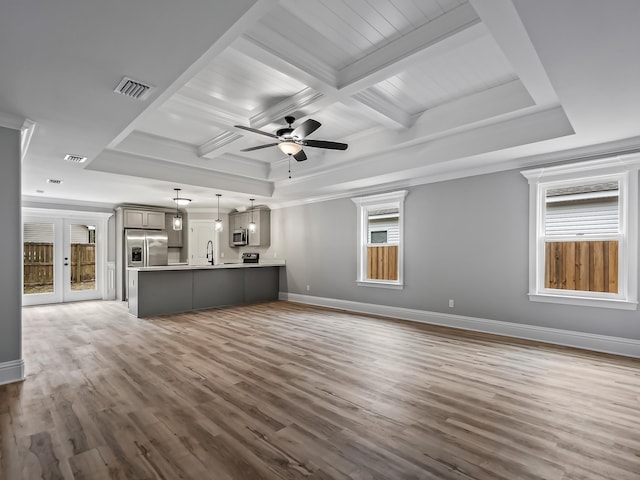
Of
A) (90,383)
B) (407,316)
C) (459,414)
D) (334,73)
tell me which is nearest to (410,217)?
(407,316)

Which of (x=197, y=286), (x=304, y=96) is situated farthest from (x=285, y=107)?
(x=197, y=286)

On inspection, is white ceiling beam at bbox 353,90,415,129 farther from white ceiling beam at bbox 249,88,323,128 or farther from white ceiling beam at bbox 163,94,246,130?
white ceiling beam at bbox 163,94,246,130

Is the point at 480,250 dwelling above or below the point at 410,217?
below

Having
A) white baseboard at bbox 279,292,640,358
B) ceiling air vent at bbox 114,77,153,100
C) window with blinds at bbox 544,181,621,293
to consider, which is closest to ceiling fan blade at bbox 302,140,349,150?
ceiling air vent at bbox 114,77,153,100

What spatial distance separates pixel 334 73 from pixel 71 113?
2561 mm

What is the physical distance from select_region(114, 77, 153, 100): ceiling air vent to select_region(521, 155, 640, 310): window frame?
4.71m

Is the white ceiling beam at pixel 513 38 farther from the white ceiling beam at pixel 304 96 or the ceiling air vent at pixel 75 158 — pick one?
the ceiling air vent at pixel 75 158

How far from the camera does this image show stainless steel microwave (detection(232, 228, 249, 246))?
30.6 ft

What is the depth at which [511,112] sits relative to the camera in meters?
3.81

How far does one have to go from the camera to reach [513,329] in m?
4.86

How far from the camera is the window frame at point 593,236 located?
4.03 metres

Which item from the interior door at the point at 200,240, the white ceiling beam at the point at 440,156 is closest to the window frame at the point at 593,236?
the white ceiling beam at the point at 440,156

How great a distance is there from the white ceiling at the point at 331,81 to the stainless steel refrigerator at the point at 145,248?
8.74 feet

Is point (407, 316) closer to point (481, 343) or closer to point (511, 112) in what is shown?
point (481, 343)
